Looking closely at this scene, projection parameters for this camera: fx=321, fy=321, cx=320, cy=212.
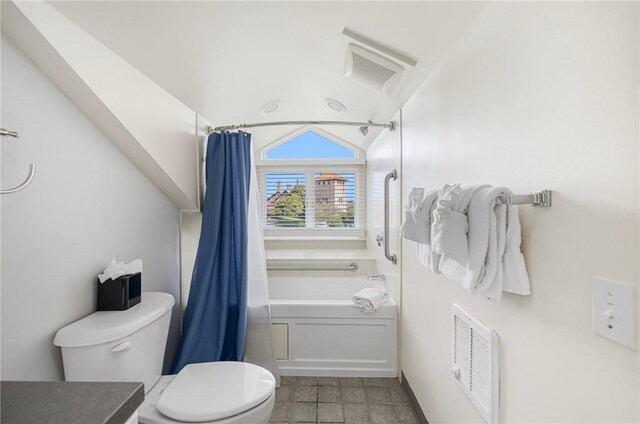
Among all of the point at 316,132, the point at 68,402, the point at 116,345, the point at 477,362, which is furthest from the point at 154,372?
the point at 316,132

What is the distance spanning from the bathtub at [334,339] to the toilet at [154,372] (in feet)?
2.45

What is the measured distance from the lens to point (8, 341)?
1.06 m

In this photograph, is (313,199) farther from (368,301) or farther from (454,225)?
(454,225)

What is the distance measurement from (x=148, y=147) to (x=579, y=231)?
1797 mm

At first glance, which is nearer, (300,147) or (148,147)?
(148,147)

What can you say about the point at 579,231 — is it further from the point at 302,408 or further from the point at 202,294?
the point at 202,294

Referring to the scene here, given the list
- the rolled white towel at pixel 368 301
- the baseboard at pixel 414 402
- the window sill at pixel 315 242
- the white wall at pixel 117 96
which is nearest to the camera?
the white wall at pixel 117 96

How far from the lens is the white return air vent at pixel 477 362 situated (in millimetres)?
994

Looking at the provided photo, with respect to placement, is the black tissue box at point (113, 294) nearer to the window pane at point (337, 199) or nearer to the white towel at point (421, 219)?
the white towel at point (421, 219)

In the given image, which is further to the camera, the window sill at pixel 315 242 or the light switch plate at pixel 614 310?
the window sill at pixel 315 242

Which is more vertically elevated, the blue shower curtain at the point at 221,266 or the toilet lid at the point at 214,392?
the blue shower curtain at the point at 221,266

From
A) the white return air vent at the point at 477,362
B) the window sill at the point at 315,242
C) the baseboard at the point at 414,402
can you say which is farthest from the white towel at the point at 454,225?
the window sill at the point at 315,242

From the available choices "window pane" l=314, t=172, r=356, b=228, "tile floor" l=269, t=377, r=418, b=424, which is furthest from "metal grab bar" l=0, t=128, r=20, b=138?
"window pane" l=314, t=172, r=356, b=228

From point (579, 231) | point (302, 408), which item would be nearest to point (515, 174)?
point (579, 231)
